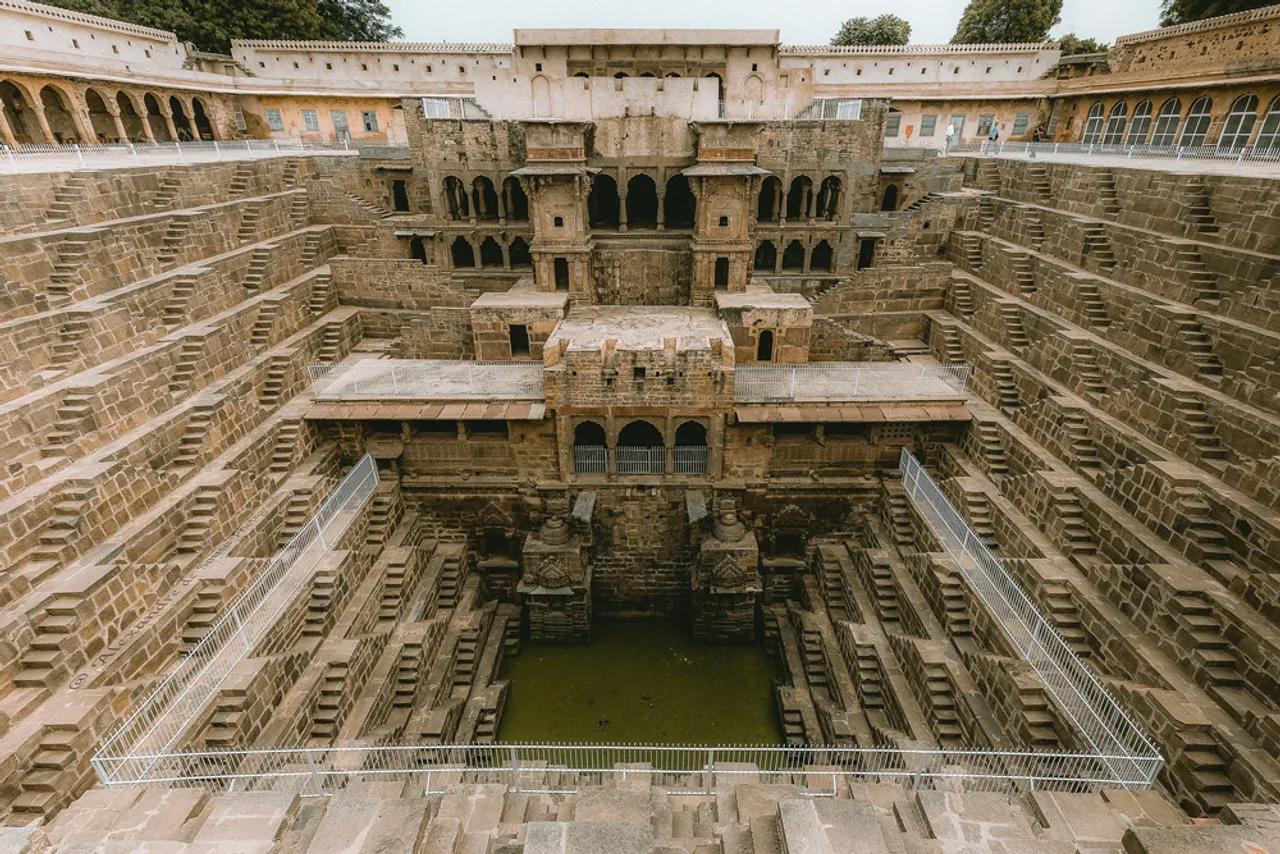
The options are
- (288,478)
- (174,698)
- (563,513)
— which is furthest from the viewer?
(563,513)

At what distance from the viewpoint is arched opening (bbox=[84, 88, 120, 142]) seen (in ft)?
103

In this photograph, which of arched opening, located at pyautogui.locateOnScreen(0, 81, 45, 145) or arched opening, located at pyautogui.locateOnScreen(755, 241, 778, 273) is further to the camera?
arched opening, located at pyautogui.locateOnScreen(0, 81, 45, 145)

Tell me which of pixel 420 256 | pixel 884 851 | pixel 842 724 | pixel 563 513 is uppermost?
pixel 420 256

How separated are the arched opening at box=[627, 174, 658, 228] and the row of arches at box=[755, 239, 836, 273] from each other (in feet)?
15.6

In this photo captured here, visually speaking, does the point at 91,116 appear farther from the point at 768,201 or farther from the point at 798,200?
the point at 798,200

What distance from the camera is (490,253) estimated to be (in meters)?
24.9

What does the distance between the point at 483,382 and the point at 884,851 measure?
1529cm

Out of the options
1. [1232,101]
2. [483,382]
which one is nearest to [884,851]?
[483,382]

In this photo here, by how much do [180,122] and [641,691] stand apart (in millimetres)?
42009

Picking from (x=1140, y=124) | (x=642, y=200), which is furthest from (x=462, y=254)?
(x=1140, y=124)

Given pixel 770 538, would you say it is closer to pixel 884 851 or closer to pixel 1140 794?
pixel 1140 794

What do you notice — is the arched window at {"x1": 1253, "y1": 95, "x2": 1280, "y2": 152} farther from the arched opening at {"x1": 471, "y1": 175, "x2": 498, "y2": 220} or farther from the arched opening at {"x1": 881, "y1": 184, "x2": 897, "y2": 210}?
the arched opening at {"x1": 471, "y1": 175, "x2": 498, "y2": 220}

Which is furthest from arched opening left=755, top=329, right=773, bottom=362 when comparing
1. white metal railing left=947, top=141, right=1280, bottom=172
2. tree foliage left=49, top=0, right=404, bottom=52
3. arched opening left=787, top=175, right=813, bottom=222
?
tree foliage left=49, top=0, right=404, bottom=52

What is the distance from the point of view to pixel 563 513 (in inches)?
695
